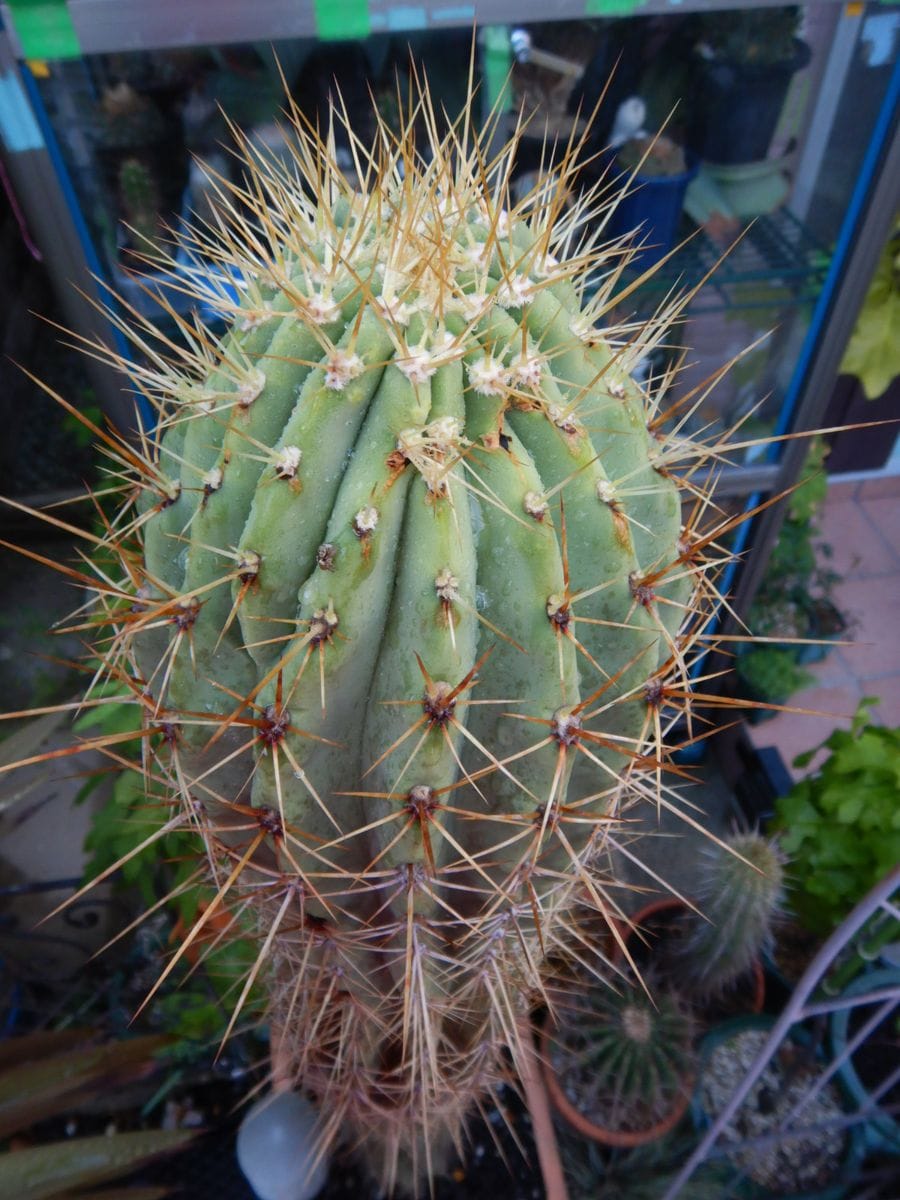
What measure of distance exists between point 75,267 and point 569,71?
2.63 feet

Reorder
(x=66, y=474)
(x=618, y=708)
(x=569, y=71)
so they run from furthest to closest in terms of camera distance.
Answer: (x=66, y=474), (x=569, y=71), (x=618, y=708)

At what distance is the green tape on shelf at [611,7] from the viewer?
1.09 metres

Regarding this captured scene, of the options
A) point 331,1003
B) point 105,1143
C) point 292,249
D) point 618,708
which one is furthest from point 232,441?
point 105,1143

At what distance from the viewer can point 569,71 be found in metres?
1.36

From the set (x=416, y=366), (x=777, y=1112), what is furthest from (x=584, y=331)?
(x=777, y=1112)

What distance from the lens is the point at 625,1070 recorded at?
1.17 meters

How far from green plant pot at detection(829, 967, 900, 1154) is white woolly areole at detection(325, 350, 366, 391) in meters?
1.06

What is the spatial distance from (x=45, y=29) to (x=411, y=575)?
37.5 inches

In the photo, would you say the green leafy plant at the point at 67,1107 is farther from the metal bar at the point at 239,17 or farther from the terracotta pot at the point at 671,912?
the metal bar at the point at 239,17

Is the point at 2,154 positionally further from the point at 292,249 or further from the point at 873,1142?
the point at 873,1142

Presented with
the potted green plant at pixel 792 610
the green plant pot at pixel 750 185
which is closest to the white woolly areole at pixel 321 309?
the green plant pot at pixel 750 185

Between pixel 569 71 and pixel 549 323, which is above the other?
pixel 569 71

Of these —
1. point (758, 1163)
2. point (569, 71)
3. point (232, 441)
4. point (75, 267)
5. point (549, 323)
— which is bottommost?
point (758, 1163)

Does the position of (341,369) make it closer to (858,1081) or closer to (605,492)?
(605,492)
